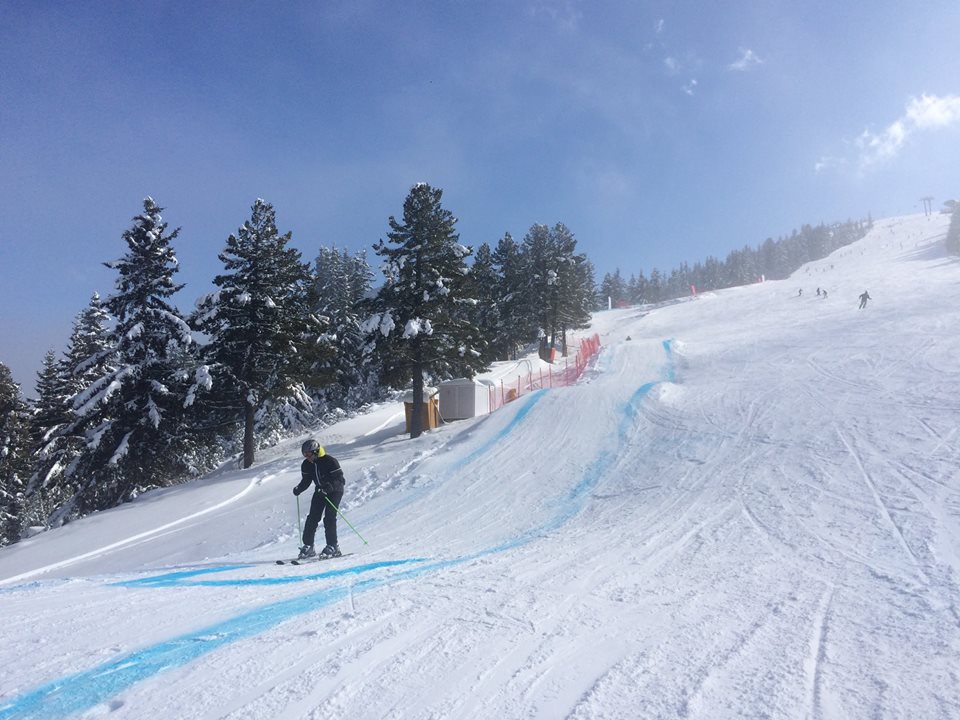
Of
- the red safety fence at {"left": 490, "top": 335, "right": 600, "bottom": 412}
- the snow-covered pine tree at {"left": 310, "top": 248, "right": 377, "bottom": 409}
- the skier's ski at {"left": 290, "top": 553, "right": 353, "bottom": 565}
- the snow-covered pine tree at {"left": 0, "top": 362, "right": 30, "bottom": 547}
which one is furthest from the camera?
the snow-covered pine tree at {"left": 310, "top": 248, "right": 377, "bottom": 409}

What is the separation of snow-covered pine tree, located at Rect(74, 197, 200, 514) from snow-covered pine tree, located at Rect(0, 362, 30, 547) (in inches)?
339

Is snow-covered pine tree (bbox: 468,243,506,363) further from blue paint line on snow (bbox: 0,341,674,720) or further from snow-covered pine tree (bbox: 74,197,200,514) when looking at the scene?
blue paint line on snow (bbox: 0,341,674,720)

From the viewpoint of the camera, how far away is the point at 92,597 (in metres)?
5.96

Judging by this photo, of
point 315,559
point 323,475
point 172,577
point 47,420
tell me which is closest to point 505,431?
point 323,475

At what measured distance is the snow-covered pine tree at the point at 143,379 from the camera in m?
22.4

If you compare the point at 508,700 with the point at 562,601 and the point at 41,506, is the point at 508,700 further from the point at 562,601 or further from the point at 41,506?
the point at 41,506

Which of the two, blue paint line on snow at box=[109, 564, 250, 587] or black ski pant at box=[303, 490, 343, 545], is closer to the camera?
blue paint line on snow at box=[109, 564, 250, 587]

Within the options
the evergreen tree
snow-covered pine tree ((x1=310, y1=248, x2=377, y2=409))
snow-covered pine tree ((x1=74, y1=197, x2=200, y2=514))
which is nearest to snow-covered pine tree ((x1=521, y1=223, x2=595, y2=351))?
snow-covered pine tree ((x1=310, y1=248, x2=377, y2=409))

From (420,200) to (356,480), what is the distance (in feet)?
43.8

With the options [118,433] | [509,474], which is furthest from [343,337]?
[509,474]

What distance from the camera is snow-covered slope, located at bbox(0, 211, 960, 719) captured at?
3520mm

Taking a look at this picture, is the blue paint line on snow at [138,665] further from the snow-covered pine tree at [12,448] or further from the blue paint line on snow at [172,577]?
the snow-covered pine tree at [12,448]

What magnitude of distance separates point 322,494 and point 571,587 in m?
4.51

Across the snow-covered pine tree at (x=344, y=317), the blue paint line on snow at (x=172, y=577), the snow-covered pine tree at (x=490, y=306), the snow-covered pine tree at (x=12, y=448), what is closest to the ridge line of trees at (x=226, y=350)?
the snow-covered pine tree at (x=12, y=448)
